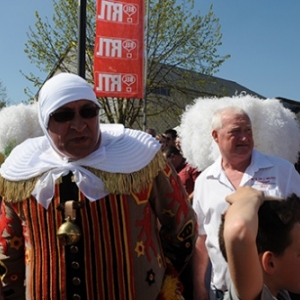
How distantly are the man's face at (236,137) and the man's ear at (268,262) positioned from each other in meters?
1.31

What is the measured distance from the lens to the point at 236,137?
280 cm

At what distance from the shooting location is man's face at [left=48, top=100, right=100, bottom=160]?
1.90 meters

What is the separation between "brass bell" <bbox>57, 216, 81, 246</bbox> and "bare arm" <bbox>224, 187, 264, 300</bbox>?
2.07ft

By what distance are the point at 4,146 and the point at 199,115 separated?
1.90 meters

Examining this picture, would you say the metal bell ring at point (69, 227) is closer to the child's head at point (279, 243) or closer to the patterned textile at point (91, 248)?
the patterned textile at point (91, 248)

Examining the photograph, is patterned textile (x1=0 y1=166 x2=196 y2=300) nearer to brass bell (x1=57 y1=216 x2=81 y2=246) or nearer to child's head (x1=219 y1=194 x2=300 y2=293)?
brass bell (x1=57 y1=216 x2=81 y2=246)

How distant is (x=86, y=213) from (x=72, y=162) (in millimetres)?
227

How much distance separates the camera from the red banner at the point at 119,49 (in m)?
7.29

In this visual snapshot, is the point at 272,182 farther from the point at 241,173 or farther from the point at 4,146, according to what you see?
the point at 4,146

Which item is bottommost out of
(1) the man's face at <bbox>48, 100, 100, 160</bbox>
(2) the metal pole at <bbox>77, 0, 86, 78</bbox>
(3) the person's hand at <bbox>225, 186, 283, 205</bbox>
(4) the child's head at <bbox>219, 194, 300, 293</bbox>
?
(4) the child's head at <bbox>219, 194, 300, 293</bbox>

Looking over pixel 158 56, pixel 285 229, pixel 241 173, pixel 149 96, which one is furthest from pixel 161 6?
pixel 285 229

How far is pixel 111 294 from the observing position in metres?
1.84

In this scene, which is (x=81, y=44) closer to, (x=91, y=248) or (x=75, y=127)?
(x=75, y=127)

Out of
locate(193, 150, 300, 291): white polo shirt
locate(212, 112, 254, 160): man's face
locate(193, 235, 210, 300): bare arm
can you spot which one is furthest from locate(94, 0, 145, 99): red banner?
locate(193, 235, 210, 300): bare arm
